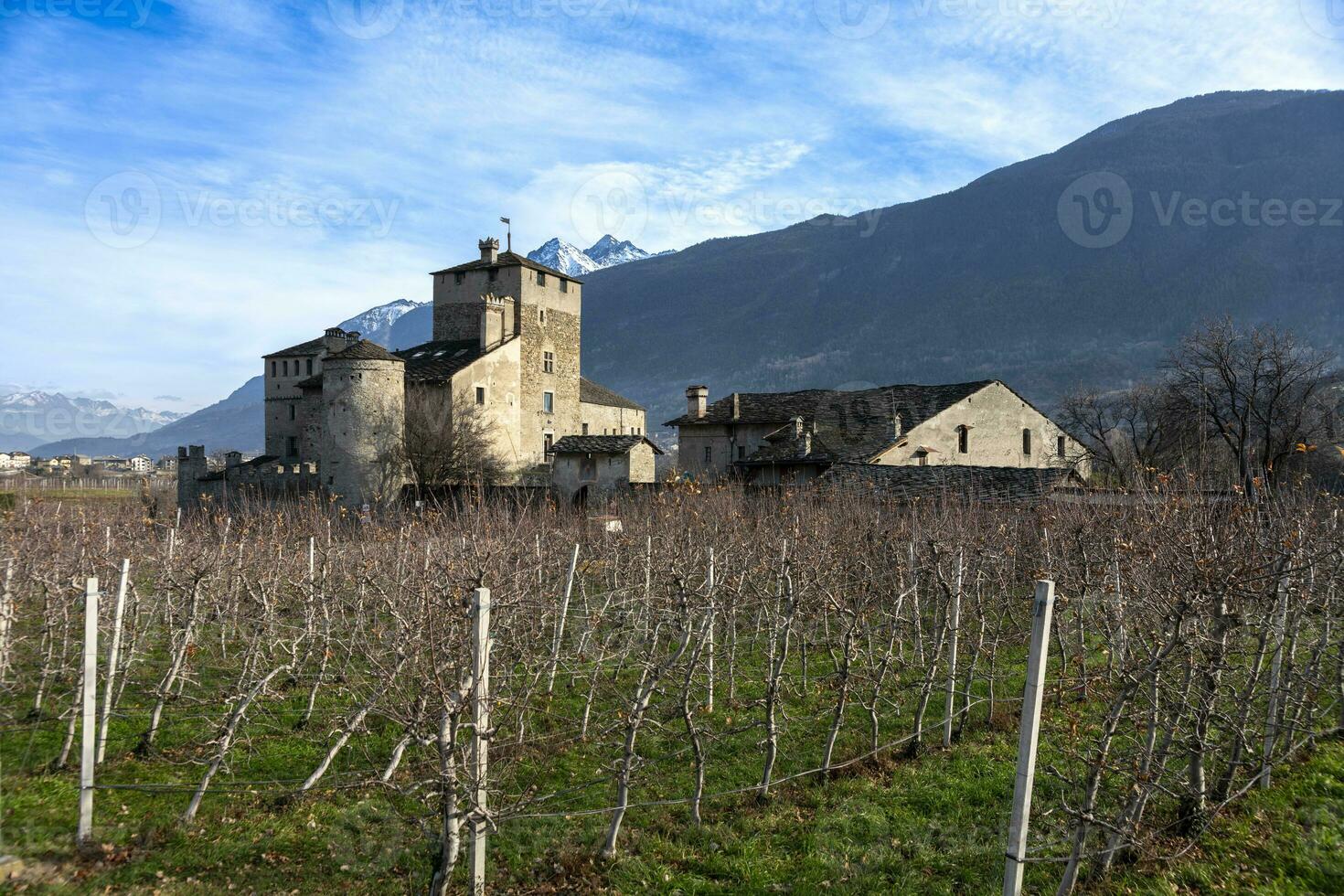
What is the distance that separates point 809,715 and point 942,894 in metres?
5.00

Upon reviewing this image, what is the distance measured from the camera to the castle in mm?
42906

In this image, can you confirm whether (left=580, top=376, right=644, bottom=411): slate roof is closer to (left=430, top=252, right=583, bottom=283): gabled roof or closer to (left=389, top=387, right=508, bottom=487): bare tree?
(left=430, top=252, right=583, bottom=283): gabled roof

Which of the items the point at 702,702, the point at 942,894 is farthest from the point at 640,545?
the point at 942,894

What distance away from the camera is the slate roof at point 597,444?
1535 inches

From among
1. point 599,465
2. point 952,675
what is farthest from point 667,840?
point 599,465

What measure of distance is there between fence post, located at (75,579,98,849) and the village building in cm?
2905

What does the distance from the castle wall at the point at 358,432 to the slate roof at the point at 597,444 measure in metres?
8.52

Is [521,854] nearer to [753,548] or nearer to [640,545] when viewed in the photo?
[753,548]

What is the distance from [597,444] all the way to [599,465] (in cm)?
96

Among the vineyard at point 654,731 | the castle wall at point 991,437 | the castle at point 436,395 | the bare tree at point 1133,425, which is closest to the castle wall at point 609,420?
the castle at point 436,395

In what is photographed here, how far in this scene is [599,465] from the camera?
39.5 metres

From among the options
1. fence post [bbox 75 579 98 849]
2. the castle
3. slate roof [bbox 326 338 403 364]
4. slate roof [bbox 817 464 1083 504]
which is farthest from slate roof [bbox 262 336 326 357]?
fence post [bbox 75 579 98 849]

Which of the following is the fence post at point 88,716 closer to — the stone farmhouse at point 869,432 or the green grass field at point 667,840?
the green grass field at point 667,840

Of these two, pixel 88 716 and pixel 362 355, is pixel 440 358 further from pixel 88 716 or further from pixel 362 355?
pixel 88 716
